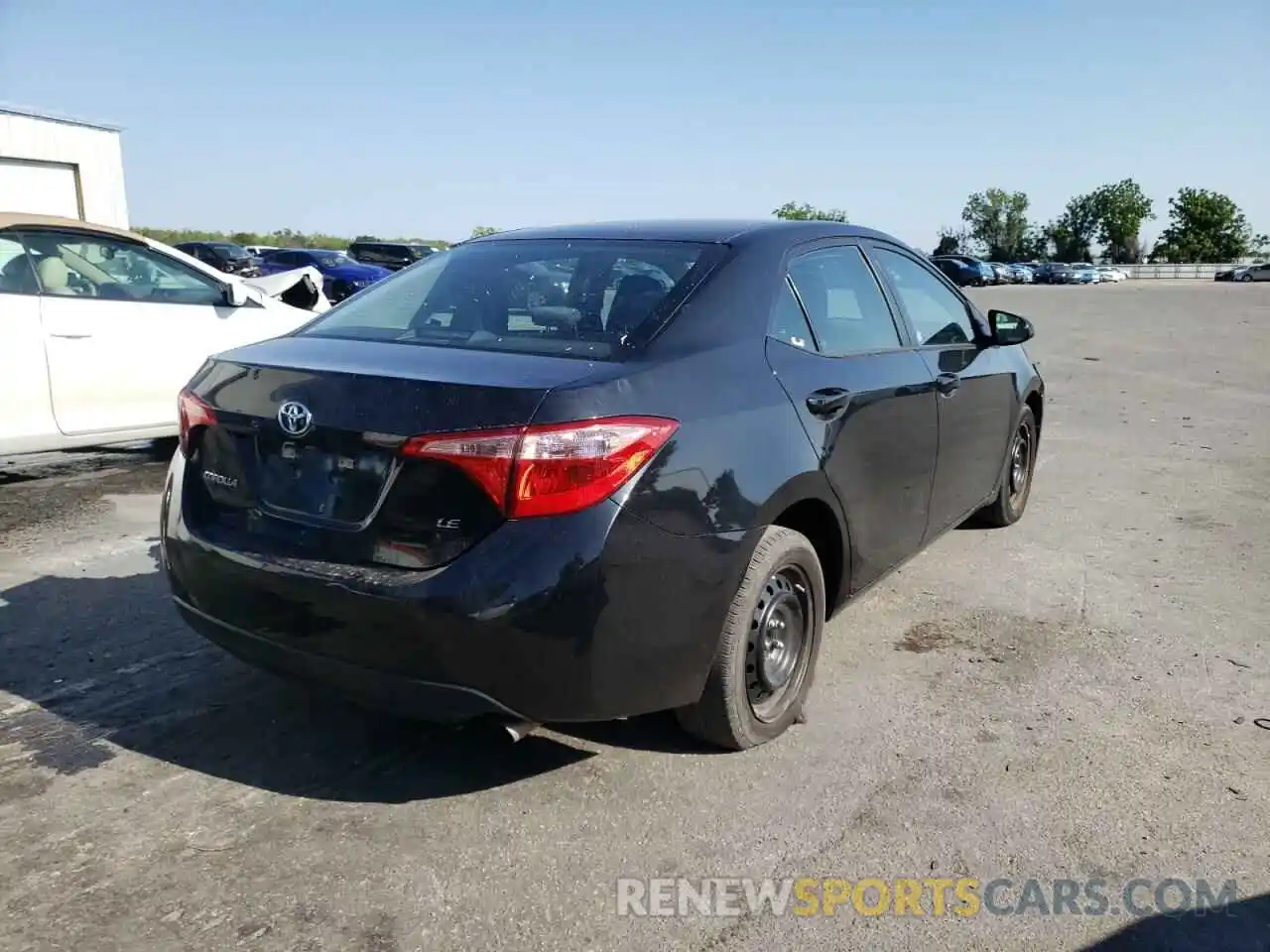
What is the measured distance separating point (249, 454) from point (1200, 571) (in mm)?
4540

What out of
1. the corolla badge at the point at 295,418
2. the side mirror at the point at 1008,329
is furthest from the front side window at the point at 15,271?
the side mirror at the point at 1008,329

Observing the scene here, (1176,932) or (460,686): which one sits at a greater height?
(460,686)

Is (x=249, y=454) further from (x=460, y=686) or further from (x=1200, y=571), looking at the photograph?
(x=1200, y=571)

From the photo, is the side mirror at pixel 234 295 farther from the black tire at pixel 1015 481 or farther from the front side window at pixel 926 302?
the black tire at pixel 1015 481

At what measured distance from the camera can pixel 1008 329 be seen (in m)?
4.99

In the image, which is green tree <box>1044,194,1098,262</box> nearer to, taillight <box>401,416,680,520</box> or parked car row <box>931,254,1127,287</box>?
parked car row <box>931,254,1127,287</box>

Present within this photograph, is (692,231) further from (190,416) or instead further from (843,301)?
(190,416)

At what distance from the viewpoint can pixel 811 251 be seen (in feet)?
12.2

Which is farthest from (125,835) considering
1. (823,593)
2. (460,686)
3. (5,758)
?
(823,593)

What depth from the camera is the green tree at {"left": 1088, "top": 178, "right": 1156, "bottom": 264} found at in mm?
103438

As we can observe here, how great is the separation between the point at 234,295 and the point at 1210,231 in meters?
108

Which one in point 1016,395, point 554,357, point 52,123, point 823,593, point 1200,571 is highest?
point 52,123

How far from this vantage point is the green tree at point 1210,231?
95625mm

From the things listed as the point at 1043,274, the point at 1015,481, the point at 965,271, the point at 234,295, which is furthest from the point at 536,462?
the point at 1043,274
